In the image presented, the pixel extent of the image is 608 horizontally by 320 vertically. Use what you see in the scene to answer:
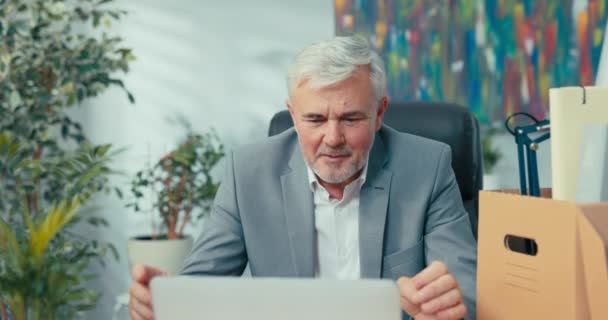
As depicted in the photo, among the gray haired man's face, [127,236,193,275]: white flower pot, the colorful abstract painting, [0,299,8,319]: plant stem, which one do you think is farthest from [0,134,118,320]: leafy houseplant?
the colorful abstract painting

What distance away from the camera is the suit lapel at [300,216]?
1.76 metres

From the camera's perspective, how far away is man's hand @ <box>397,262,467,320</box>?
1147 mm

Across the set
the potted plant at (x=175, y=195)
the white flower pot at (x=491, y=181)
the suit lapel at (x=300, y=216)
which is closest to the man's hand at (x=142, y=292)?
the suit lapel at (x=300, y=216)

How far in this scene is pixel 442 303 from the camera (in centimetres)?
115

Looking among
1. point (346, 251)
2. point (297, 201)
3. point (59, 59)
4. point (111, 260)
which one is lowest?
point (111, 260)

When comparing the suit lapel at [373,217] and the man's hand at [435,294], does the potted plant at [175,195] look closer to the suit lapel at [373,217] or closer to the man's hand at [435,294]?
the suit lapel at [373,217]

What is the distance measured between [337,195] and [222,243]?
0.29 metres

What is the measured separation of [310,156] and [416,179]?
0.84ft

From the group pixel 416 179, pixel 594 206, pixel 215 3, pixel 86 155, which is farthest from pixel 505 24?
pixel 594 206

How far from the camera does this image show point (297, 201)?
1.80 metres

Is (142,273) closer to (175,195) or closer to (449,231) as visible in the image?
(449,231)

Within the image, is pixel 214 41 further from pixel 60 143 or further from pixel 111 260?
pixel 111 260

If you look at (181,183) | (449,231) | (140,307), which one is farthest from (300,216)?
(181,183)

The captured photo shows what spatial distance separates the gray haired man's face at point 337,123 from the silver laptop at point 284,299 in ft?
2.63
